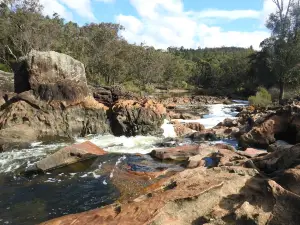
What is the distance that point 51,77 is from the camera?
19.2 metres

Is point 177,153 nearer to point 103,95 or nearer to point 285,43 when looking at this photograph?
point 103,95

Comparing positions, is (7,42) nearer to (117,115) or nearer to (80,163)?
(117,115)

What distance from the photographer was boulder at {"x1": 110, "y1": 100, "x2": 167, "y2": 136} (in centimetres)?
1948

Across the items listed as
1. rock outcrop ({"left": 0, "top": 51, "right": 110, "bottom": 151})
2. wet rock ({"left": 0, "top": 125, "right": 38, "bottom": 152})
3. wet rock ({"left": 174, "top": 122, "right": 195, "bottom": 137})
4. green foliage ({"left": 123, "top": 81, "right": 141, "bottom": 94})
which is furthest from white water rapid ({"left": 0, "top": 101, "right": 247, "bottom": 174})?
green foliage ({"left": 123, "top": 81, "right": 141, "bottom": 94})

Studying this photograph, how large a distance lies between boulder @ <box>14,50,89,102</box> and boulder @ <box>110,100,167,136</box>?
2.43 metres

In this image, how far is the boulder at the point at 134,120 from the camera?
19.5 metres

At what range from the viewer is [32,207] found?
9070mm

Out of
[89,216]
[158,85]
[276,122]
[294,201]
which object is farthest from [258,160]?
[158,85]

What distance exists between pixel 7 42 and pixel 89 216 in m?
38.3

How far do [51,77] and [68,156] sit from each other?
294 inches

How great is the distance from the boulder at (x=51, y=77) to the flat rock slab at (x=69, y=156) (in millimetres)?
5545

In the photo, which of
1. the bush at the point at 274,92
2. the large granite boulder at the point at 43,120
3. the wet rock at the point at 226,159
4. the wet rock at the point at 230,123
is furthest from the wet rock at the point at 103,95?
the bush at the point at 274,92

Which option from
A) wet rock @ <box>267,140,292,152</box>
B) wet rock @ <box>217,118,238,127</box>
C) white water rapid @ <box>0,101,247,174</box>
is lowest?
white water rapid @ <box>0,101,247,174</box>

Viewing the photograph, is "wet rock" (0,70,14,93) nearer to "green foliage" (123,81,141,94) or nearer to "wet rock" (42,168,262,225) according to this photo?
"wet rock" (42,168,262,225)
